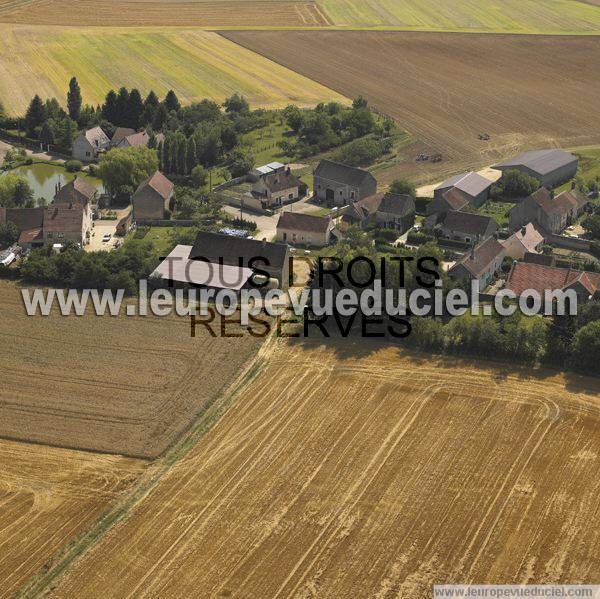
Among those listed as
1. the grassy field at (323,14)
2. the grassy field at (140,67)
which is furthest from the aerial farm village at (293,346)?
the grassy field at (323,14)

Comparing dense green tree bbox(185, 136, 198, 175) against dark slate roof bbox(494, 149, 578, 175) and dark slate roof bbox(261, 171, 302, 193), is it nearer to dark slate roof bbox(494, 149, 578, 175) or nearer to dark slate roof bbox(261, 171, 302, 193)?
dark slate roof bbox(261, 171, 302, 193)

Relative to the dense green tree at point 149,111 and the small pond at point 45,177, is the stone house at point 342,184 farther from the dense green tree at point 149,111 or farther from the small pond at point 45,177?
the dense green tree at point 149,111

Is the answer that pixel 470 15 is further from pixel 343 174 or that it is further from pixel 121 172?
pixel 121 172

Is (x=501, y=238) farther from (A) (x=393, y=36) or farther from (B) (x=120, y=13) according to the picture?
(B) (x=120, y=13)

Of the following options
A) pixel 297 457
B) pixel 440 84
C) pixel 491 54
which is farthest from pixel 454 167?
pixel 297 457

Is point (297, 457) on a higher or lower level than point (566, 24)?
lower

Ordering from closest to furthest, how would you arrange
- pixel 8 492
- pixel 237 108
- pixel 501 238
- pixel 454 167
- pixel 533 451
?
pixel 8 492 → pixel 533 451 → pixel 501 238 → pixel 454 167 → pixel 237 108

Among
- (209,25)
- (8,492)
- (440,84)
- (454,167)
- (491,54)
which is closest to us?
(8,492)

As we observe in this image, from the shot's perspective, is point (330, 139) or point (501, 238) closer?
point (501, 238)
